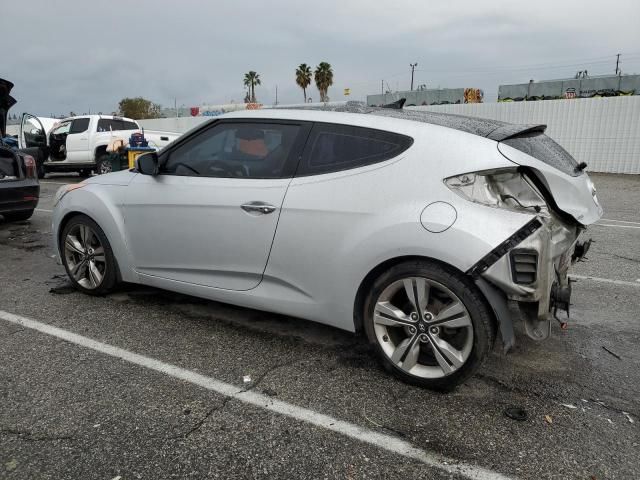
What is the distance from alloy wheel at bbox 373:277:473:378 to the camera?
2729mm

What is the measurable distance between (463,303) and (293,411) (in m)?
1.06

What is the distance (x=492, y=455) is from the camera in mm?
2324

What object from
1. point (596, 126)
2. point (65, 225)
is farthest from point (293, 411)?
point (596, 126)

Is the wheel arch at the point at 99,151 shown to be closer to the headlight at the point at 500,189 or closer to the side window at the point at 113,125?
the side window at the point at 113,125

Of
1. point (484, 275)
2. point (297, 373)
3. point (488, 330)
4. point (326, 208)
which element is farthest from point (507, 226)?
point (297, 373)

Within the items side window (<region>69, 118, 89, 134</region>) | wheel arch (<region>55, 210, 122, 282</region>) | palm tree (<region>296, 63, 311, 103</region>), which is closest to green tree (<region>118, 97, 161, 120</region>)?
palm tree (<region>296, 63, 311, 103</region>)

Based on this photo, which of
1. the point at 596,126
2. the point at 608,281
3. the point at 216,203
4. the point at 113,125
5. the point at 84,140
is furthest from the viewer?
the point at 596,126

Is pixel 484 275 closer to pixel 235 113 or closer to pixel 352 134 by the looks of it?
pixel 352 134

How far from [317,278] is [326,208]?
44 centimetres

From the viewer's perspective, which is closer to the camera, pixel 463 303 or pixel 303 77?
pixel 463 303

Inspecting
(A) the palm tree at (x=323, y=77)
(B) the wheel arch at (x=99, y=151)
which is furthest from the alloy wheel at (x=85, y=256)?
(A) the palm tree at (x=323, y=77)

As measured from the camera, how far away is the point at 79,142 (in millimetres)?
14789

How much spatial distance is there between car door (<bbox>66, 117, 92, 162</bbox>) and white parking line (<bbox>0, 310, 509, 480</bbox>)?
12.5 m

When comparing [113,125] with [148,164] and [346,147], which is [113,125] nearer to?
[148,164]
